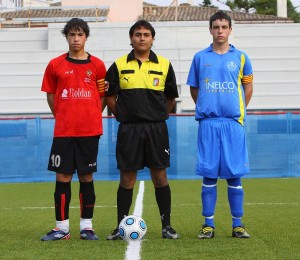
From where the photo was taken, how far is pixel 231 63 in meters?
6.98

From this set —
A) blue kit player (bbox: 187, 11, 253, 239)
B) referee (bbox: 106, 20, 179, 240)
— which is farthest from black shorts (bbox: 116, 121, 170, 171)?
blue kit player (bbox: 187, 11, 253, 239)

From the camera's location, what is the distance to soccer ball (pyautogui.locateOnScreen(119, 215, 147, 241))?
6594mm

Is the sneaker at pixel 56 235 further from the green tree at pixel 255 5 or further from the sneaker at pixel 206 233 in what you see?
the green tree at pixel 255 5

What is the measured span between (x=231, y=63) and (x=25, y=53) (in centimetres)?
2516

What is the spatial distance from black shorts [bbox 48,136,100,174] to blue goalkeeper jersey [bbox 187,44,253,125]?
1034 mm

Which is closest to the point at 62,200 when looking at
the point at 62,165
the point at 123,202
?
the point at 62,165

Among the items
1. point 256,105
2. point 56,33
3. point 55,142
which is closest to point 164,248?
point 55,142

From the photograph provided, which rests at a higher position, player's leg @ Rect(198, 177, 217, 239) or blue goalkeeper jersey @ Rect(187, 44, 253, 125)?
blue goalkeeper jersey @ Rect(187, 44, 253, 125)

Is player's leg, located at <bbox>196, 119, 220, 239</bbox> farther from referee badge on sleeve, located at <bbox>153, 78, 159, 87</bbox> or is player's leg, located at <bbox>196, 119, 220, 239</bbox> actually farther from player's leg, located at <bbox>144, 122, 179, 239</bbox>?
referee badge on sleeve, located at <bbox>153, 78, 159, 87</bbox>

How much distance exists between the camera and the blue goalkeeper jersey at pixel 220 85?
693 cm

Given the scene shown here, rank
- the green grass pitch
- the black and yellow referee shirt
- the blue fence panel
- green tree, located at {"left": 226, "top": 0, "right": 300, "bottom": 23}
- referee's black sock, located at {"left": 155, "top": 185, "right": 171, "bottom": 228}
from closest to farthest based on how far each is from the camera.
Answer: the green grass pitch < the black and yellow referee shirt < referee's black sock, located at {"left": 155, "top": 185, "right": 171, "bottom": 228} < the blue fence panel < green tree, located at {"left": 226, "top": 0, "right": 300, "bottom": 23}

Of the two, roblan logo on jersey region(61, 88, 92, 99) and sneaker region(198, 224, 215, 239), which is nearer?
sneaker region(198, 224, 215, 239)

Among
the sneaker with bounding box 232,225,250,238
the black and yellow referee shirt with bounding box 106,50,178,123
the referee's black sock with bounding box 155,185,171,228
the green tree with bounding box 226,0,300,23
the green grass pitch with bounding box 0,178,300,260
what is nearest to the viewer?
the green grass pitch with bounding box 0,178,300,260

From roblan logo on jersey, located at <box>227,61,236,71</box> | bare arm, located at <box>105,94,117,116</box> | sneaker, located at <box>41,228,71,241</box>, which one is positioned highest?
roblan logo on jersey, located at <box>227,61,236,71</box>
